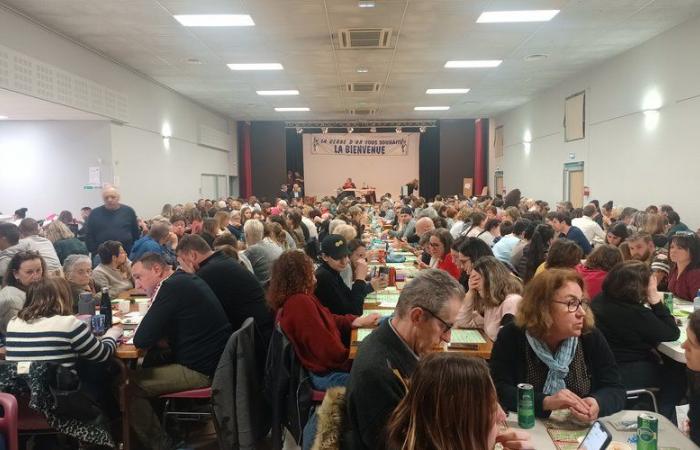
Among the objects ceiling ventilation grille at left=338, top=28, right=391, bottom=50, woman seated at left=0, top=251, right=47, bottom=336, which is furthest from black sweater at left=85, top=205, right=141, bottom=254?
ceiling ventilation grille at left=338, top=28, right=391, bottom=50

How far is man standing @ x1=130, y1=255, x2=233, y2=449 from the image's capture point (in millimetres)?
3295

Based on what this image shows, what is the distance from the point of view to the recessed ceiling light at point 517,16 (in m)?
7.15

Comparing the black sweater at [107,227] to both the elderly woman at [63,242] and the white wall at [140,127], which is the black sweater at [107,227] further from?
the white wall at [140,127]

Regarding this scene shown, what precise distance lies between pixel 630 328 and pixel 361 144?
60.8ft

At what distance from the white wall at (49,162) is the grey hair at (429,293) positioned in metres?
8.61

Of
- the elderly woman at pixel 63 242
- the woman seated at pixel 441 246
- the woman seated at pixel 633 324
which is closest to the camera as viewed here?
the woman seated at pixel 633 324

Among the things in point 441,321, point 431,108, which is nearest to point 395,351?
point 441,321

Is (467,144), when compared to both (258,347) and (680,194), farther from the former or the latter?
(258,347)

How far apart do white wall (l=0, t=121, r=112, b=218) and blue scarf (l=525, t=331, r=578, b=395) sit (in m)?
8.69

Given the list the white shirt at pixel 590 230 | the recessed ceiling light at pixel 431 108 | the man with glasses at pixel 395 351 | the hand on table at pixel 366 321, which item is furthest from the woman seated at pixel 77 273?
the recessed ceiling light at pixel 431 108

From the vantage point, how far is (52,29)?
7520 millimetres

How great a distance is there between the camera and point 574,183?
1262 centimetres

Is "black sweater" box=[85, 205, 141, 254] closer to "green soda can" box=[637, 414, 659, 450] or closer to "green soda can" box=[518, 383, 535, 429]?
"green soda can" box=[518, 383, 535, 429]

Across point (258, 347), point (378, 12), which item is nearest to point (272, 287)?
point (258, 347)
